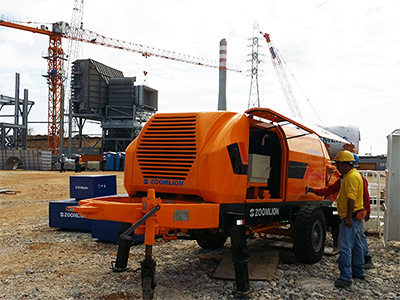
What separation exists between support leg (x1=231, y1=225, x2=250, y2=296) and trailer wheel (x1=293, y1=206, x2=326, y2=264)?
1.57 meters

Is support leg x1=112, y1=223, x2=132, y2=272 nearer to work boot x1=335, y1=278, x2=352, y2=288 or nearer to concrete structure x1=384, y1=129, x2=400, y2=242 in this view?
work boot x1=335, y1=278, x2=352, y2=288

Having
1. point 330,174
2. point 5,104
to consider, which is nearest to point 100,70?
point 5,104

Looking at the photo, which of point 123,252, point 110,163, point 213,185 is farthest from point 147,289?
point 110,163

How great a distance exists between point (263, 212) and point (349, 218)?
1.19m

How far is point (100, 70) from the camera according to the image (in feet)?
218

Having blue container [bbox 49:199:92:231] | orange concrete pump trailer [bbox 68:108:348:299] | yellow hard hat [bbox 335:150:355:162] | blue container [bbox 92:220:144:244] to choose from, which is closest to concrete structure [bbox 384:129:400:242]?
orange concrete pump trailer [bbox 68:108:348:299]

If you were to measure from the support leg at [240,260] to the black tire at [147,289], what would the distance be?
1.14m

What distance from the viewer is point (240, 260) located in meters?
5.26

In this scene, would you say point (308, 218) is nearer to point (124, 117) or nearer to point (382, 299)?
point (382, 299)

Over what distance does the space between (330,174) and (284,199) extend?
2216mm

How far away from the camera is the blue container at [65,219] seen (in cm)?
932

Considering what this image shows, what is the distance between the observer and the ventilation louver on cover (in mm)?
5480

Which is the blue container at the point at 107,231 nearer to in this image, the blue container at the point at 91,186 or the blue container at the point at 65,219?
the blue container at the point at 91,186

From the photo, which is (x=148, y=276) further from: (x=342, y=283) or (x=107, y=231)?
(x=107, y=231)
